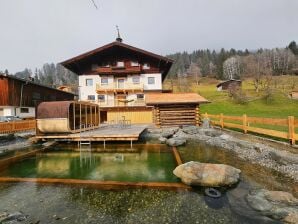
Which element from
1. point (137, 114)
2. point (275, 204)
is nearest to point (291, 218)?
point (275, 204)

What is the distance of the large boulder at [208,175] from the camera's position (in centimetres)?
688

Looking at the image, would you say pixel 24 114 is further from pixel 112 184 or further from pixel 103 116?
pixel 112 184

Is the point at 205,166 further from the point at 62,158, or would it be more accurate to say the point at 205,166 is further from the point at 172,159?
the point at 62,158

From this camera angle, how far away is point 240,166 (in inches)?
344

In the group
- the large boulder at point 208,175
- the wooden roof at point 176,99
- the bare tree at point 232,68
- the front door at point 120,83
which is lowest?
the large boulder at point 208,175

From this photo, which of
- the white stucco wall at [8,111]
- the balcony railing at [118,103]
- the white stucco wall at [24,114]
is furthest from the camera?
the balcony railing at [118,103]

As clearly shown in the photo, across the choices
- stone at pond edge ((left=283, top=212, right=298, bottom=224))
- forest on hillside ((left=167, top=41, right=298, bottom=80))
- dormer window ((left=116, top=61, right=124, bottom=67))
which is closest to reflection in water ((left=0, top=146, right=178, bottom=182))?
stone at pond edge ((left=283, top=212, right=298, bottom=224))

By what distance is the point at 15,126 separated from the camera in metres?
20.1

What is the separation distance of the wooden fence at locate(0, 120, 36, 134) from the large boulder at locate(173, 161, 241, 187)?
17313 millimetres

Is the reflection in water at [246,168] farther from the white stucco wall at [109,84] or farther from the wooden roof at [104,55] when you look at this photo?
the wooden roof at [104,55]

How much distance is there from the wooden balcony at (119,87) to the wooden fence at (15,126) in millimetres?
10465

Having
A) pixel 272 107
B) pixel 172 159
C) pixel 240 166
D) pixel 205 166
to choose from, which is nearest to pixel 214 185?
pixel 205 166

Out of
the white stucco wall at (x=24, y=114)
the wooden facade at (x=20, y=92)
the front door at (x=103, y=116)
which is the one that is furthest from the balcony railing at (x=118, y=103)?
the white stucco wall at (x=24, y=114)

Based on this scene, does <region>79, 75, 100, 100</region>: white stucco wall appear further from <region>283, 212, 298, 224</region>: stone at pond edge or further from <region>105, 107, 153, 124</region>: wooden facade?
<region>283, 212, 298, 224</region>: stone at pond edge
